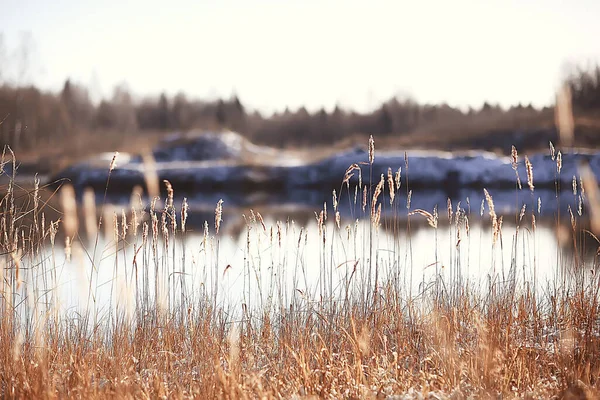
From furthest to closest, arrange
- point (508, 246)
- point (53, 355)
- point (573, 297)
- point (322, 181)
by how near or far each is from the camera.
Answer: point (322, 181), point (508, 246), point (573, 297), point (53, 355)

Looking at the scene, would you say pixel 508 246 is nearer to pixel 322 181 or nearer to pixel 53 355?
pixel 53 355

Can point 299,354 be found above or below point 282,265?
below

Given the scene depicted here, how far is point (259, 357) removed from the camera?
13.9ft

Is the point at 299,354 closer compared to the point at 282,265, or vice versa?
the point at 299,354

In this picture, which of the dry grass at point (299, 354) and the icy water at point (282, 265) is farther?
the icy water at point (282, 265)

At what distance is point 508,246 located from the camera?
10.4m

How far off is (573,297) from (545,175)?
2417cm

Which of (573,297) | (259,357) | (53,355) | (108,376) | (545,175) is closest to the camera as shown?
(108,376)

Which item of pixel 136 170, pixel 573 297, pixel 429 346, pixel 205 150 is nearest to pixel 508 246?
pixel 573 297

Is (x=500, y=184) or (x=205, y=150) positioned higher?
(x=205, y=150)

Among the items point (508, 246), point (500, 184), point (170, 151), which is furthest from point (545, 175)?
point (170, 151)

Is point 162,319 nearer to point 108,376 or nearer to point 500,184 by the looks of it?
point 108,376

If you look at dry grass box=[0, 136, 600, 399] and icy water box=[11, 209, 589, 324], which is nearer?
dry grass box=[0, 136, 600, 399]

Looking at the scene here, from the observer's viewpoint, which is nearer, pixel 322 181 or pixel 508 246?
pixel 508 246
